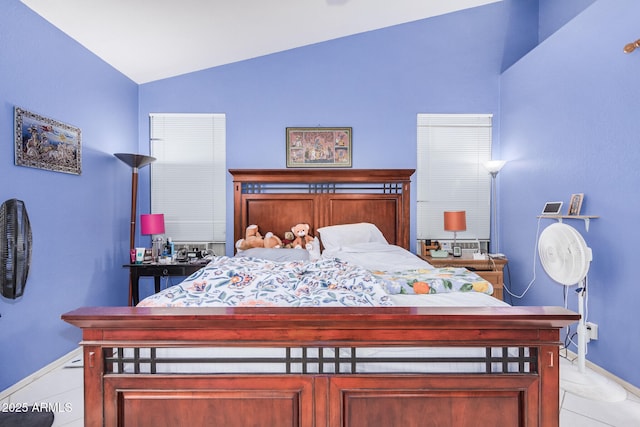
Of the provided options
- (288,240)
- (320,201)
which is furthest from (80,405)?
(320,201)

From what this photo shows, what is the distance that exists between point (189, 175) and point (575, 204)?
378 cm

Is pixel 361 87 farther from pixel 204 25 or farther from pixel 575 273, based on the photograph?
pixel 575 273

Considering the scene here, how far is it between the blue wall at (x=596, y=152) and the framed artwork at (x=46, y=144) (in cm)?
416

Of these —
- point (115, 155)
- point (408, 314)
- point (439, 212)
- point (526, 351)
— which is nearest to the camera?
point (408, 314)

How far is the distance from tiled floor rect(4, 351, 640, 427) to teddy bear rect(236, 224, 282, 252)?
1709mm

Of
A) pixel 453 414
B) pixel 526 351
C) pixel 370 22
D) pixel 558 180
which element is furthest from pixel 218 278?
pixel 370 22

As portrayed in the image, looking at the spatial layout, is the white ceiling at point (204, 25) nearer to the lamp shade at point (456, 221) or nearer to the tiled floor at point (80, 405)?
the lamp shade at point (456, 221)

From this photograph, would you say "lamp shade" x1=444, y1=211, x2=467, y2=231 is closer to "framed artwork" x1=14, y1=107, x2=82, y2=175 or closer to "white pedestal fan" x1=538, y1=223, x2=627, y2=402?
"white pedestal fan" x1=538, y1=223, x2=627, y2=402

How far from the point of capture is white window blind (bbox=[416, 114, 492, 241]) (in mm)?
4145

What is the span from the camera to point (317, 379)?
128cm

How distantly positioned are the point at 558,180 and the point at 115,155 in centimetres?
412

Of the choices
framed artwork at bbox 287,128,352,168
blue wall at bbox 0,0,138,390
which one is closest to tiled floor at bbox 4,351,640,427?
blue wall at bbox 0,0,138,390

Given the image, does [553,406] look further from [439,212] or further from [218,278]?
[439,212]

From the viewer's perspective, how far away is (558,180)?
3.13m
